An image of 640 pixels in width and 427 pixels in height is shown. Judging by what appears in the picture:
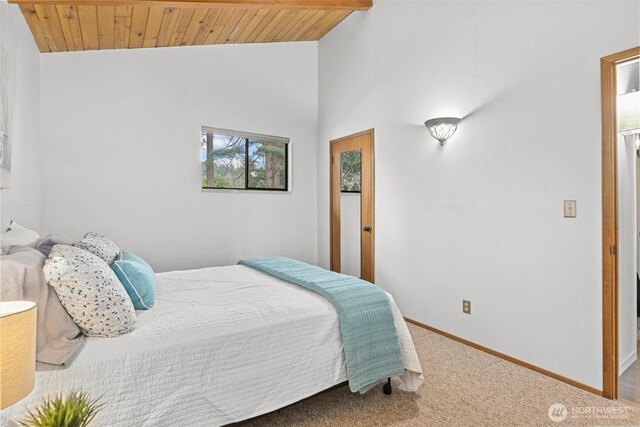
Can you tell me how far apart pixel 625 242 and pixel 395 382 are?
72.2 inches

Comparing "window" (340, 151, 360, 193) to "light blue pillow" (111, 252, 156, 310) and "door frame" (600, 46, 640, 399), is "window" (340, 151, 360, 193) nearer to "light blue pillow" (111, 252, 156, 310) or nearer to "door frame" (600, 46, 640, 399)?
"door frame" (600, 46, 640, 399)

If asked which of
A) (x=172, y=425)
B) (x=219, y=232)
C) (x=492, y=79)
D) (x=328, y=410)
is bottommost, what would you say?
(x=328, y=410)

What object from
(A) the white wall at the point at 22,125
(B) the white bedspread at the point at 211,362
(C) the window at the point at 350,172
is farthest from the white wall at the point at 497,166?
(A) the white wall at the point at 22,125

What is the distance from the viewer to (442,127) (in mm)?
3066

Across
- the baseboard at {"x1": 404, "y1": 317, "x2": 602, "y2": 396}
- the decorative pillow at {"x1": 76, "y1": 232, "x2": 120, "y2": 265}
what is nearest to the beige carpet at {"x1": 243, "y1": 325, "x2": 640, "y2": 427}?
the baseboard at {"x1": 404, "y1": 317, "x2": 602, "y2": 396}

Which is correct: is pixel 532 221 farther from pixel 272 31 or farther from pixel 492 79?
pixel 272 31

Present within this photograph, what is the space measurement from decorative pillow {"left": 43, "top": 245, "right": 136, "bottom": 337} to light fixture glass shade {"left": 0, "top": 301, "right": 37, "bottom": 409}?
0.44 m

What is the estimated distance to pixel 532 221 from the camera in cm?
254

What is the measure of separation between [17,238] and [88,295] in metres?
0.74

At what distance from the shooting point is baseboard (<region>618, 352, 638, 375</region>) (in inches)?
95.7

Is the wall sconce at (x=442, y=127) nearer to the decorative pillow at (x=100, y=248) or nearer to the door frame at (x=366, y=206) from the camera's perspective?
the door frame at (x=366, y=206)

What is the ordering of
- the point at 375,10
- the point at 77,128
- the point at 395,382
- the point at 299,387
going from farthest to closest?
the point at 375,10
the point at 77,128
the point at 395,382
the point at 299,387

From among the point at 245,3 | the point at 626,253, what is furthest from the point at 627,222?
the point at 245,3

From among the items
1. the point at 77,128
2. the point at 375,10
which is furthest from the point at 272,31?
the point at 77,128
